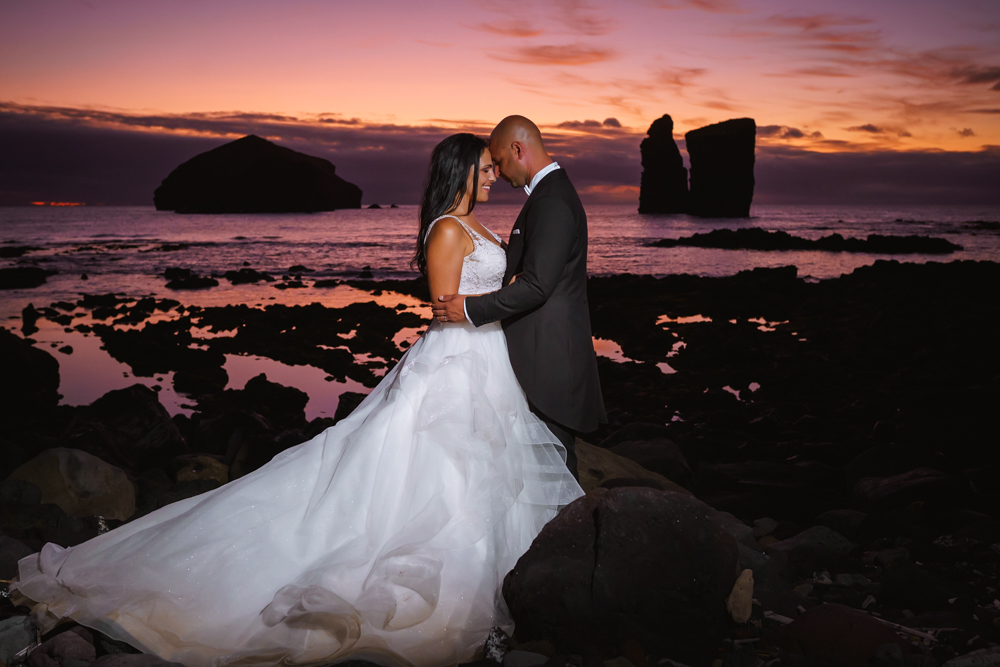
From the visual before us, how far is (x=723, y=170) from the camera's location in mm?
100000

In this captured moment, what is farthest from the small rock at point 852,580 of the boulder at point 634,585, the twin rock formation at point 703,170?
the twin rock formation at point 703,170

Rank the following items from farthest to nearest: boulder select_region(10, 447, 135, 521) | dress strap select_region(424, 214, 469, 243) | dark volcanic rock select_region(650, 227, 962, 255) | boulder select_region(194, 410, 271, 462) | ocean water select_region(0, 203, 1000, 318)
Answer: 1. dark volcanic rock select_region(650, 227, 962, 255)
2. ocean water select_region(0, 203, 1000, 318)
3. boulder select_region(194, 410, 271, 462)
4. boulder select_region(10, 447, 135, 521)
5. dress strap select_region(424, 214, 469, 243)

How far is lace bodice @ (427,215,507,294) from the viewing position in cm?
370

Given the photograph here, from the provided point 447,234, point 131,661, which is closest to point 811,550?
point 447,234

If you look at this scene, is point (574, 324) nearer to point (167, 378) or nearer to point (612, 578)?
point (612, 578)

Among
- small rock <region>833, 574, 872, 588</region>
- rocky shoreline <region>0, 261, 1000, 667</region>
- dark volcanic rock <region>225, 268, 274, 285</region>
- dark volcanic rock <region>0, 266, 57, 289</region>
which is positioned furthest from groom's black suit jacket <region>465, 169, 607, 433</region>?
dark volcanic rock <region>0, 266, 57, 289</region>

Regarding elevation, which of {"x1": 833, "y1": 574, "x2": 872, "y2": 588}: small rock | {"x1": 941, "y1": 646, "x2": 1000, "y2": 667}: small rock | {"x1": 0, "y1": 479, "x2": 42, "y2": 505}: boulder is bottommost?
{"x1": 0, "y1": 479, "x2": 42, "y2": 505}: boulder

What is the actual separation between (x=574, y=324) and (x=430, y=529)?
1.30 metres

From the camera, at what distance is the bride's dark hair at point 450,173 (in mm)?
3656

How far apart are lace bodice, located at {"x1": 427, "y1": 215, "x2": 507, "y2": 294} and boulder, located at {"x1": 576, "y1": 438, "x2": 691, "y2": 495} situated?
6.43 ft

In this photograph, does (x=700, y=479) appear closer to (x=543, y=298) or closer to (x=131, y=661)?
(x=543, y=298)

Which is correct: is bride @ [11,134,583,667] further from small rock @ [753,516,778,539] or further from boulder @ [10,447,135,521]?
small rock @ [753,516,778,539]

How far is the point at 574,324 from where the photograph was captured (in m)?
3.67

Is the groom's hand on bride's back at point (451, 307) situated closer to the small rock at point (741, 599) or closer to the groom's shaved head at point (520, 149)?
the groom's shaved head at point (520, 149)
